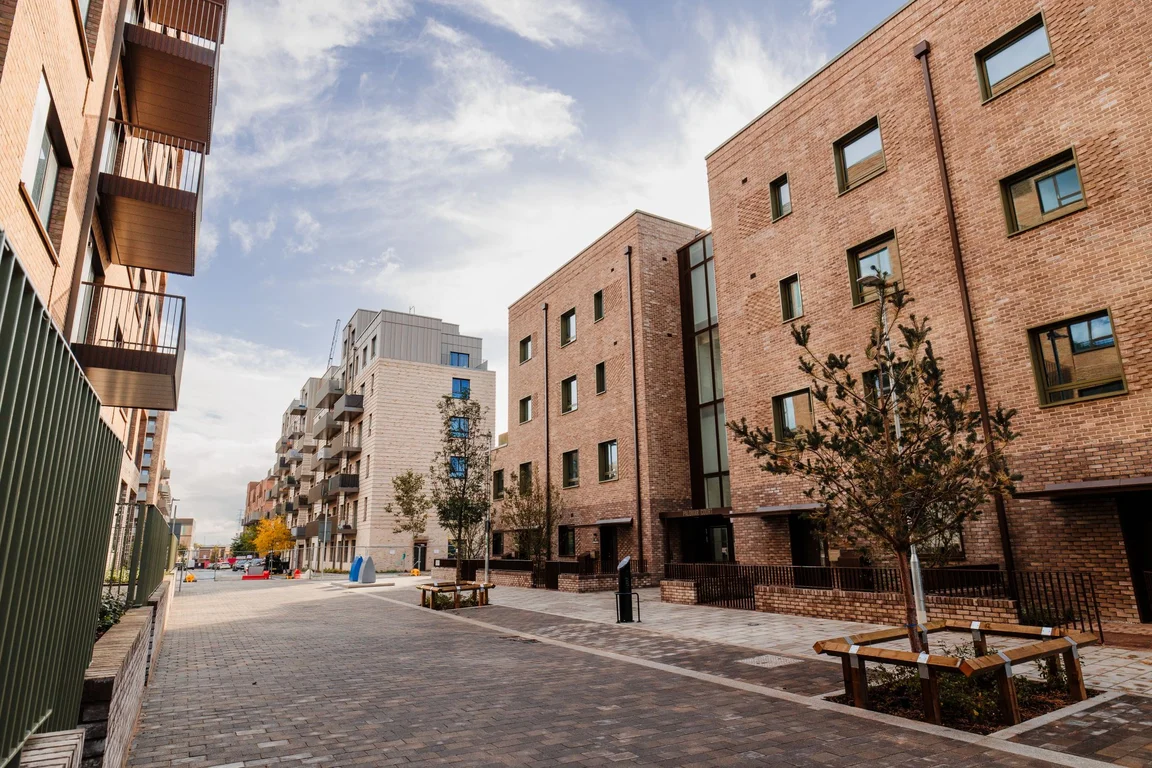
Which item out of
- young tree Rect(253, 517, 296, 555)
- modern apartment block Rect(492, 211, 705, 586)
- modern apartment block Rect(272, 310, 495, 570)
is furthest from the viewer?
young tree Rect(253, 517, 296, 555)

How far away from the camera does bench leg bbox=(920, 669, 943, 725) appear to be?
21.0ft

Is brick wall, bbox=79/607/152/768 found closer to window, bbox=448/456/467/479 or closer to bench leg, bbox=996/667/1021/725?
bench leg, bbox=996/667/1021/725

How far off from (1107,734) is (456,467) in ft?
84.5

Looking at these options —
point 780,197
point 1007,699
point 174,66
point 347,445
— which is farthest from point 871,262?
point 347,445

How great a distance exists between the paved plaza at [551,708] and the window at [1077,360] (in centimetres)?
652

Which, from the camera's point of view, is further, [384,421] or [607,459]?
[384,421]

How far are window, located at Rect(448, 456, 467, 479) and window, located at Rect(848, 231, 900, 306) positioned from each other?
56.6ft

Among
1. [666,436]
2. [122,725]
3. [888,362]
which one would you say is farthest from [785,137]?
[122,725]

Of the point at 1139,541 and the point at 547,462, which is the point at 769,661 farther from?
the point at 547,462

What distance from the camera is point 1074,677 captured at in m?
6.92

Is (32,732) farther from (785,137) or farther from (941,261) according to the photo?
(785,137)

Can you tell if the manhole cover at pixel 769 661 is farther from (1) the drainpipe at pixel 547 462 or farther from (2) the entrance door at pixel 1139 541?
(1) the drainpipe at pixel 547 462

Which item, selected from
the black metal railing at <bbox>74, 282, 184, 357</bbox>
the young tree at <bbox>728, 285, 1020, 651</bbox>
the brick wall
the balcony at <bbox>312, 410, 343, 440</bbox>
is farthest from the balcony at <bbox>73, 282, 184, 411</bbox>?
the balcony at <bbox>312, 410, 343, 440</bbox>

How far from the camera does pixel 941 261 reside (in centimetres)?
1514
